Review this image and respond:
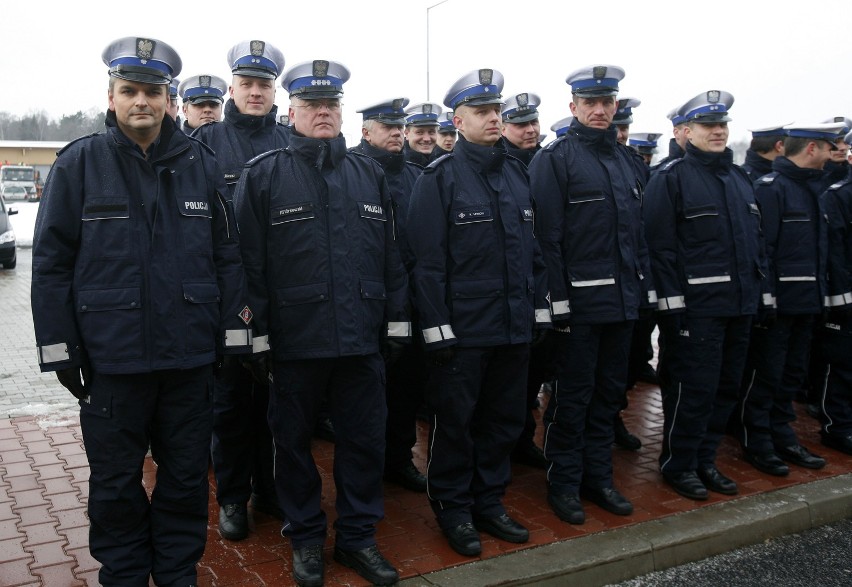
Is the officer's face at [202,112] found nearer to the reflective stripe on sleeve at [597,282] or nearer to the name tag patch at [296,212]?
the name tag patch at [296,212]

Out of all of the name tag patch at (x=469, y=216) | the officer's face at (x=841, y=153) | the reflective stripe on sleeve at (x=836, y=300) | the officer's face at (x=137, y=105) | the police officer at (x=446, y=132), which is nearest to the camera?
the officer's face at (x=137, y=105)

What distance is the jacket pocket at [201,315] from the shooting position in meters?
3.29

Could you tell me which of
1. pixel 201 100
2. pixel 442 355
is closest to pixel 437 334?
pixel 442 355

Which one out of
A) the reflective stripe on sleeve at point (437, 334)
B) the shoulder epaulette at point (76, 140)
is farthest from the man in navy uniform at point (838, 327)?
the shoulder epaulette at point (76, 140)

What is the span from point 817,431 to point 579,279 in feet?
10.2

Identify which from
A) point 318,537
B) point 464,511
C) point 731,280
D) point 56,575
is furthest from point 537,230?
point 56,575

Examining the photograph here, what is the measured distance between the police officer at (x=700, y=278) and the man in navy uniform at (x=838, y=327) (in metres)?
1.24

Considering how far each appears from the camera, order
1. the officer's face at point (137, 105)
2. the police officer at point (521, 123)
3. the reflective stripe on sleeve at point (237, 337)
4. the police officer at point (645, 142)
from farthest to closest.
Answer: the police officer at point (645, 142), the police officer at point (521, 123), the reflective stripe on sleeve at point (237, 337), the officer's face at point (137, 105)

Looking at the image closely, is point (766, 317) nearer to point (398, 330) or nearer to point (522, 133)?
point (522, 133)

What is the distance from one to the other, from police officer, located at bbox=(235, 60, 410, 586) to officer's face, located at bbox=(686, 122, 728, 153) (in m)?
2.36

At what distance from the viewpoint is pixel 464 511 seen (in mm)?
4141

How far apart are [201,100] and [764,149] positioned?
4381 mm

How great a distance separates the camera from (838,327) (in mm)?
6020

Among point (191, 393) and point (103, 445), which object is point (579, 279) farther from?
point (103, 445)
